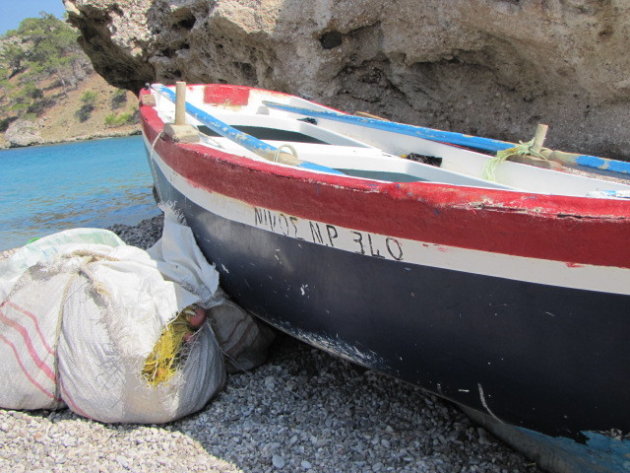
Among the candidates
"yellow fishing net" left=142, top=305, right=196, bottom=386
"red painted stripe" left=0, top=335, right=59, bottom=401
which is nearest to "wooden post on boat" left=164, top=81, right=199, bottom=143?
"yellow fishing net" left=142, top=305, right=196, bottom=386

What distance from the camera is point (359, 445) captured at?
237 centimetres

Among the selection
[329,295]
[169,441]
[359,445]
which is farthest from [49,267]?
[359,445]

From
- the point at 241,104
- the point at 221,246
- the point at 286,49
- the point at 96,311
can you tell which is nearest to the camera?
the point at 96,311

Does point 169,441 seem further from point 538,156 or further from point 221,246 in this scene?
point 538,156

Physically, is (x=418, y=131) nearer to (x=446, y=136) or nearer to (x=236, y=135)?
(x=446, y=136)

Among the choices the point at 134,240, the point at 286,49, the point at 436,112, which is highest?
the point at 286,49

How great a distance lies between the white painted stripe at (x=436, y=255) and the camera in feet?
4.95

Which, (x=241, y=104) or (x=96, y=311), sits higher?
(x=241, y=104)

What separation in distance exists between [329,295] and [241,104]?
3923 mm

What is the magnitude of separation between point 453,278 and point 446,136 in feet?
7.51

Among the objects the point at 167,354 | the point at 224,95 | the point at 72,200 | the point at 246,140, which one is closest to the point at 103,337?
the point at 167,354

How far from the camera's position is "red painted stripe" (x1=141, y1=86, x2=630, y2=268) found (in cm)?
145


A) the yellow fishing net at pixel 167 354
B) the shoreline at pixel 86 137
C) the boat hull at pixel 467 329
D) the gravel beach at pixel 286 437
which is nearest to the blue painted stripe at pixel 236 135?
the boat hull at pixel 467 329

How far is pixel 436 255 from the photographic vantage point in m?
1.79
